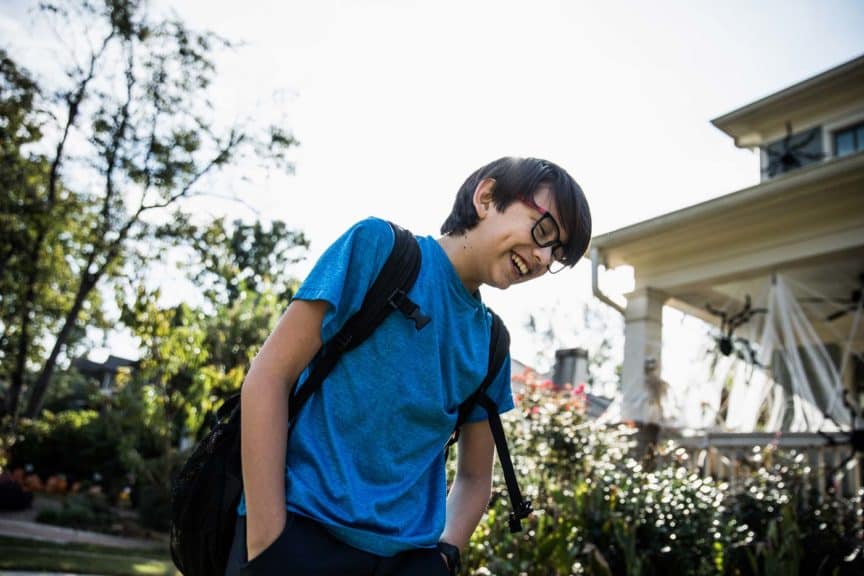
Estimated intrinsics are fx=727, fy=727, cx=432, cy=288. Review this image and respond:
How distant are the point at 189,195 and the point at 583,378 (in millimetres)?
11452

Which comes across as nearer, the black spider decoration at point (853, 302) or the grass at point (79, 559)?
the grass at point (79, 559)

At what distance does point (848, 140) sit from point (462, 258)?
11035mm

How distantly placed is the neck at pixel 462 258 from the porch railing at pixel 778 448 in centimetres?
474

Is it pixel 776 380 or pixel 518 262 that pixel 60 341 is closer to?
pixel 776 380

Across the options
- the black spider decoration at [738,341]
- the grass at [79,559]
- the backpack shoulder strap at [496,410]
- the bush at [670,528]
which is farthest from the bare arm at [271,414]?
the black spider decoration at [738,341]

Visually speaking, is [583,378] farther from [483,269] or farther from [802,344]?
[483,269]

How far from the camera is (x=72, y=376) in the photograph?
39812 mm

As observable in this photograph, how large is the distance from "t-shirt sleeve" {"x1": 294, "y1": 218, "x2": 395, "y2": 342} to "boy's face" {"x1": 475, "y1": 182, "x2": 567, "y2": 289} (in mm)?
227

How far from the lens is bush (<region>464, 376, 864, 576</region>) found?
175 inches

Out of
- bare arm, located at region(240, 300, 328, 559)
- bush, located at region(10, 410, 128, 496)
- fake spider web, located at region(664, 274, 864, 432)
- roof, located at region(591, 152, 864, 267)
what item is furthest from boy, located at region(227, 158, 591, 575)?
bush, located at region(10, 410, 128, 496)

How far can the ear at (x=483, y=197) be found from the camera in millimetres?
1640

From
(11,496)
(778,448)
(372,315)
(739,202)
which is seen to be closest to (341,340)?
(372,315)

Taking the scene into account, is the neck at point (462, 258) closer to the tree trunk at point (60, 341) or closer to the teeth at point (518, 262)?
the teeth at point (518, 262)

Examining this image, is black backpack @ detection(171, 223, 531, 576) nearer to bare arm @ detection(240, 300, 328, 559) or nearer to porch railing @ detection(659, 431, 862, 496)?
bare arm @ detection(240, 300, 328, 559)
